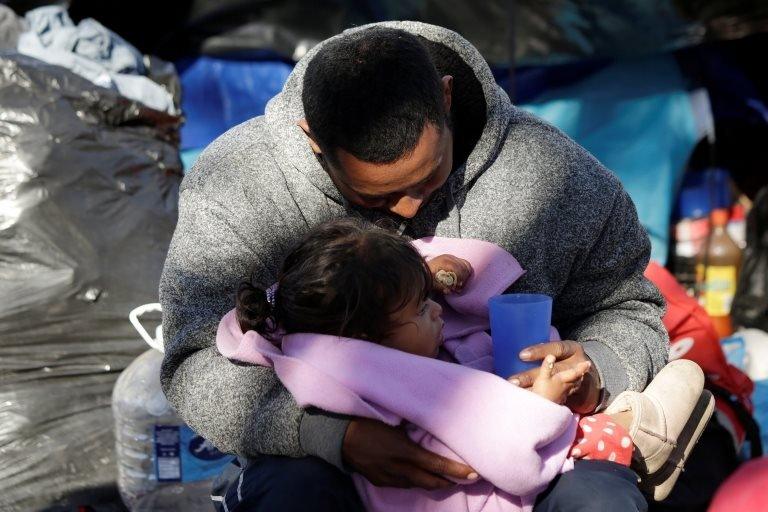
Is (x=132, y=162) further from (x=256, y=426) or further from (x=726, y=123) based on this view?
(x=726, y=123)

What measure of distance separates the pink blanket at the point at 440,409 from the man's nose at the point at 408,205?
0.33 meters

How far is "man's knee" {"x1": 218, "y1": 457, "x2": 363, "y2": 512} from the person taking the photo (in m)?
1.67

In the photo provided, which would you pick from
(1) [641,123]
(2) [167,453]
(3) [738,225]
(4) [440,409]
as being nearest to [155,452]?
(2) [167,453]

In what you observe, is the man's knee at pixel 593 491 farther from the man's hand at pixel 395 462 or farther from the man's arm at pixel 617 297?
the man's arm at pixel 617 297

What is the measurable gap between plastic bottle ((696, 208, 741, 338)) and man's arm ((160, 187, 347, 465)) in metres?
3.06

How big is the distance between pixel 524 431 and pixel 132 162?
2309 mm

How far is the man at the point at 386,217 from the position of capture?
5.66ft

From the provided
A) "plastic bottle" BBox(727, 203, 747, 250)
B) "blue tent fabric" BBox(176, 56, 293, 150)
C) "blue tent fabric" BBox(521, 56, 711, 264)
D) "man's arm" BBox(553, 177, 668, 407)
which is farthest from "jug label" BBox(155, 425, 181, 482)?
"plastic bottle" BBox(727, 203, 747, 250)

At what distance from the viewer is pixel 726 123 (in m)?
5.03

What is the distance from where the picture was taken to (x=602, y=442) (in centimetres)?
180

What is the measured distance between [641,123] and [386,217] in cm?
277

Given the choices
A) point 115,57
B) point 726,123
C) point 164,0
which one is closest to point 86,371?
point 115,57

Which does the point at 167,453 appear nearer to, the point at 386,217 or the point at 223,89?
the point at 386,217

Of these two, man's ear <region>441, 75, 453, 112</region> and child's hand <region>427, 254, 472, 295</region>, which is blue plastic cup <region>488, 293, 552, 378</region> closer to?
child's hand <region>427, 254, 472, 295</region>
